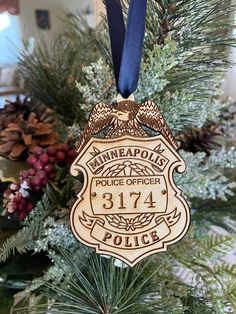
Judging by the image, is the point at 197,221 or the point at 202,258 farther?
the point at 197,221

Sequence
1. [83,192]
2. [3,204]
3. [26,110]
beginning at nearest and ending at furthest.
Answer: [83,192] → [3,204] → [26,110]

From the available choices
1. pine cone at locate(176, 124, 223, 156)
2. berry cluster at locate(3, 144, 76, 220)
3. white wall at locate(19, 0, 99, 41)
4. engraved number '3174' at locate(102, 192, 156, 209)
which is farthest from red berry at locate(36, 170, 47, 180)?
white wall at locate(19, 0, 99, 41)

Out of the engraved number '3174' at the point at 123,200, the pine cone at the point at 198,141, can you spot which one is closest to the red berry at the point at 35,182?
the engraved number '3174' at the point at 123,200

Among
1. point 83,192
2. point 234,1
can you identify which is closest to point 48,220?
point 83,192

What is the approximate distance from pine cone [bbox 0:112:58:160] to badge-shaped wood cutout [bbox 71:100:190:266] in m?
0.19

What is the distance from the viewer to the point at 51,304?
36cm

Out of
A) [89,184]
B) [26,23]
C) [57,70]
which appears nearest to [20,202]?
[89,184]

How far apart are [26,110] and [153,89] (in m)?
0.26

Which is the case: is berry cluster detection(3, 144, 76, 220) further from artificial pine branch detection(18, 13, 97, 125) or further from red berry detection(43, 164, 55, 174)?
artificial pine branch detection(18, 13, 97, 125)

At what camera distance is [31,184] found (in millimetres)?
399

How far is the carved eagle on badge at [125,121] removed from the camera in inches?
A: 12.8

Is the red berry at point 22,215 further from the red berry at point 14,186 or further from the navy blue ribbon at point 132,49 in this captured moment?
the navy blue ribbon at point 132,49

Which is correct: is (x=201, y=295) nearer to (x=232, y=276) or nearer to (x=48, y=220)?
(x=232, y=276)

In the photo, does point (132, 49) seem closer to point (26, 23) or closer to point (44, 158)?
point (44, 158)
